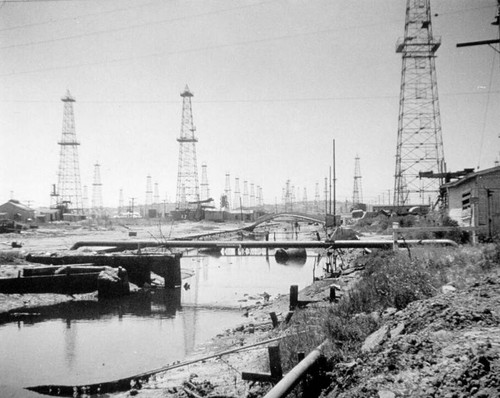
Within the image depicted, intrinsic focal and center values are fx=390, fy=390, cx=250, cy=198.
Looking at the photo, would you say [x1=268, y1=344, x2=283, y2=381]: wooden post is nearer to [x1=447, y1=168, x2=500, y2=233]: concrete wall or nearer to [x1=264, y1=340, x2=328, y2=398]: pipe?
[x1=264, y1=340, x2=328, y2=398]: pipe

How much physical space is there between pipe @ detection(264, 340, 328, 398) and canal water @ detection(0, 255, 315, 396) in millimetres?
6011

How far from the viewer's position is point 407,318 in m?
5.62

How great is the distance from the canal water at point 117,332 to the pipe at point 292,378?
237 inches

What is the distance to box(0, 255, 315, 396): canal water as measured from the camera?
9.80 metres

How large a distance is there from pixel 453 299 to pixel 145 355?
27.0ft

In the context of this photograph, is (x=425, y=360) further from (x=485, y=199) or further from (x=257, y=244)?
(x=257, y=244)

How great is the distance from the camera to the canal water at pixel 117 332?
9.80 meters

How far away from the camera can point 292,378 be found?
4.43 m

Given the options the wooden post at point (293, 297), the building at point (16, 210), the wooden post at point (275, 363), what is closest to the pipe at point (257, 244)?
the wooden post at point (293, 297)

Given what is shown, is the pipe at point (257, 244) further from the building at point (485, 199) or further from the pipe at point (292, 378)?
the pipe at point (292, 378)

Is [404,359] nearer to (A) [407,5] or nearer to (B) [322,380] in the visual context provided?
(B) [322,380]

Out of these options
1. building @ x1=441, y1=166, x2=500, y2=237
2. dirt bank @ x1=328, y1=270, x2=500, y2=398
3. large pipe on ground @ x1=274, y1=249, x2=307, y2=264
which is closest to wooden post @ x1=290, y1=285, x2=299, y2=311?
dirt bank @ x1=328, y1=270, x2=500, y2=398

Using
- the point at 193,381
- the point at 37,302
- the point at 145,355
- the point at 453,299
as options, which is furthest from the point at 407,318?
the point at 37,302

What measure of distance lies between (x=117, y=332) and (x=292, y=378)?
10.3 metres
